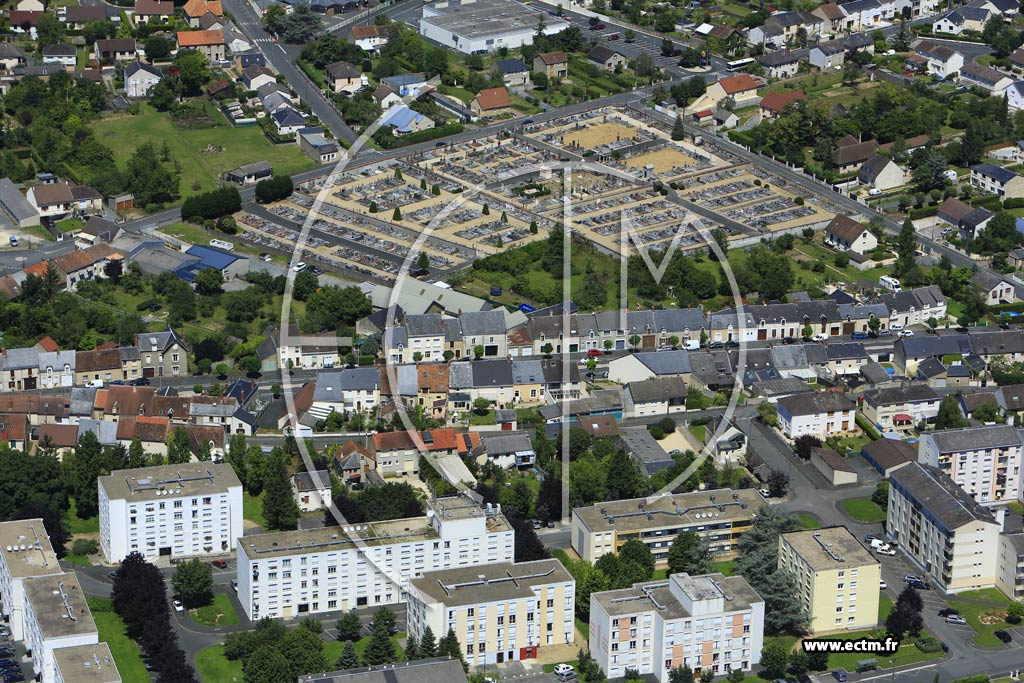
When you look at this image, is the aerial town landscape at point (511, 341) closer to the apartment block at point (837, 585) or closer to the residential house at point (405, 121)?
the apartment block at point (837, 585)

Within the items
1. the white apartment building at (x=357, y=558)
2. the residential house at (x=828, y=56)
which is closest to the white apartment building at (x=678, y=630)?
the white apartment building at (x=357, y=558)

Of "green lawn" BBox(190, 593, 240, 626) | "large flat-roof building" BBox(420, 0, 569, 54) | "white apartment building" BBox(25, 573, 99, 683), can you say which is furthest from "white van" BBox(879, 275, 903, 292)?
"white apartment building" BBox(25, 573, 99, 683)

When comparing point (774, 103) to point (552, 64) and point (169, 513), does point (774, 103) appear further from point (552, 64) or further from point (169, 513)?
point (169, 513)

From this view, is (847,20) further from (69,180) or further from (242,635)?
(242,635)

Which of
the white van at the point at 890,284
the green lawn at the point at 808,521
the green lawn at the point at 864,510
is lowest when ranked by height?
the white van at the point at 890,284

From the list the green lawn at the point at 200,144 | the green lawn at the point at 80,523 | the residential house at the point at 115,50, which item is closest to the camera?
the green lawn at the point at 80,523

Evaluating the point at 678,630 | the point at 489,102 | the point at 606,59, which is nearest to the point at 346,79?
the point at 489,102
